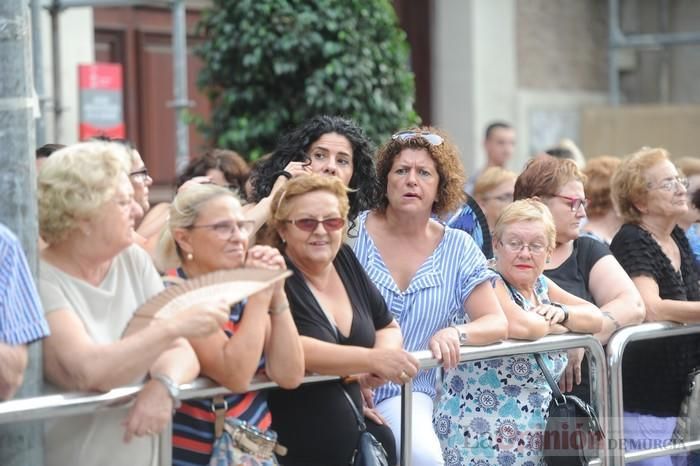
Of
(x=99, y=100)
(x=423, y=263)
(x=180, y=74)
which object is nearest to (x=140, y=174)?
(x=423, y=263)

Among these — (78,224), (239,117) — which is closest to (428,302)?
(78,224)

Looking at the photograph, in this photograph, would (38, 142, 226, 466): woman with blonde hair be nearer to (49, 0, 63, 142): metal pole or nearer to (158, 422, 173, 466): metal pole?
(158, 422, 173, 466): metal pole

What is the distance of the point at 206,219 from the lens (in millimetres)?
3662

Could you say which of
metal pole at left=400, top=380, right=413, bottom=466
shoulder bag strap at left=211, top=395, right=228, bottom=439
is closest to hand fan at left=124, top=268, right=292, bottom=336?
shoulder bag strap at left=211, top=395, right=228, bottom=439

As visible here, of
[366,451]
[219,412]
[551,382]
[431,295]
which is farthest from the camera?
[431,295]

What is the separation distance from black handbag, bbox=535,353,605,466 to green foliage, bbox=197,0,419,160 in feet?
10.2

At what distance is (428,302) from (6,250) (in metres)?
1.94

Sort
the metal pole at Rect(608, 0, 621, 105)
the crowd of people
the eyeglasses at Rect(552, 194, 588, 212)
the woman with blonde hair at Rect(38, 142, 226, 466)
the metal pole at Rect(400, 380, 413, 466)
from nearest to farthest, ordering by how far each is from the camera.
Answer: the woman with blonde hair at Rect(38, 142, 226, 466)
the crowd of people
the metal pole at Rect(400, 380, 413, 466)
the eyeglasses at Rect(552, 194, 588, 212)
the metal pole at Rect(608, 0, 621, 105)

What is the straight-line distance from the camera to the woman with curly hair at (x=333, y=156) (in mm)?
4805

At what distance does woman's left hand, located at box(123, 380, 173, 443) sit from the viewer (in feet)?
10.6

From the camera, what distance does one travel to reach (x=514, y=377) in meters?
4.60

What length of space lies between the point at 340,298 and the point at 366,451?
0.52 meters

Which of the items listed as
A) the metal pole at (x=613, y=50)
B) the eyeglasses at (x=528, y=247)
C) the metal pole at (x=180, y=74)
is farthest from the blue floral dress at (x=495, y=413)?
the metal pole at (x=613, y=50)

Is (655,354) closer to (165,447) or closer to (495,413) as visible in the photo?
(495,413)
